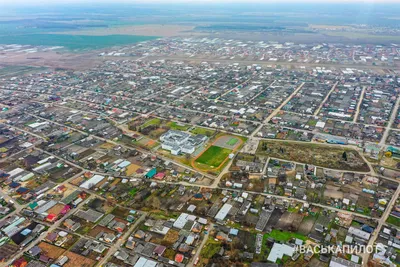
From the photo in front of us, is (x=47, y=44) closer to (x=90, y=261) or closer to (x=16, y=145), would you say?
(x=16, y=145)

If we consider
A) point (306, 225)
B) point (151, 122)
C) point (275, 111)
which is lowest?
point (151, 122)

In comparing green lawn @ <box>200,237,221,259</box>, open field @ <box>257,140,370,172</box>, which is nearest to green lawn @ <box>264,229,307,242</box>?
green lawn @ <box>200,237,221,259</box>

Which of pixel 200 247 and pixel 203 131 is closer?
pixel 200 247

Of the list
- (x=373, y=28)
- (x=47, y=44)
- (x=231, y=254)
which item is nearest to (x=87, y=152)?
(x=231, y=254)

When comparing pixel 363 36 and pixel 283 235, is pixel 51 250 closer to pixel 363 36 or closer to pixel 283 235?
pixel 283 235

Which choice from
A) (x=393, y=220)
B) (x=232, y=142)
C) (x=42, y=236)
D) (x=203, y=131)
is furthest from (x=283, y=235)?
(x=203, y=131)

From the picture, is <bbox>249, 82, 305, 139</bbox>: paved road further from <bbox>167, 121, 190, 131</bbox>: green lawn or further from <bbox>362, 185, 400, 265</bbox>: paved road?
<bbox>362, 185, 400, 265</bbox>: paved road
